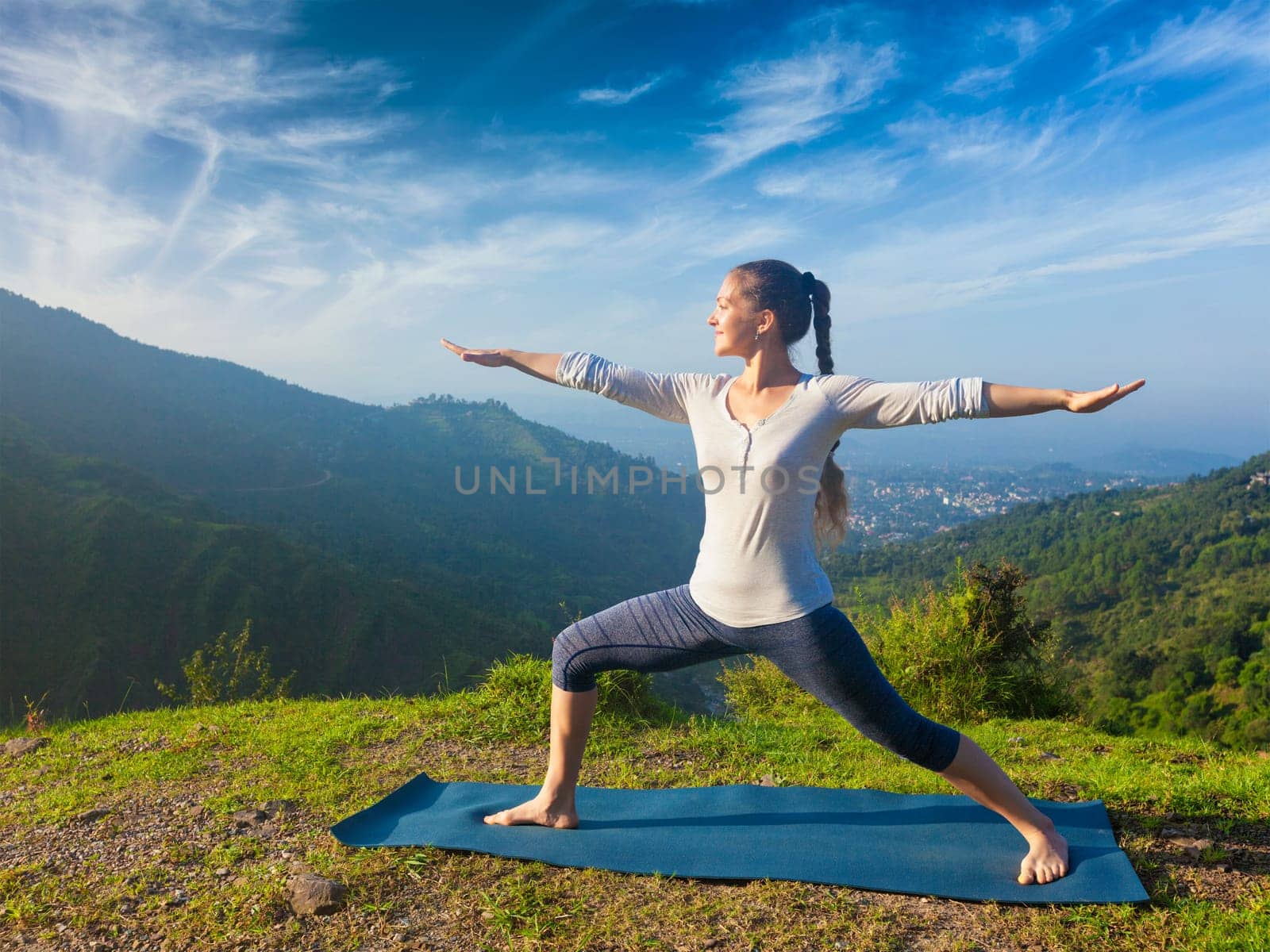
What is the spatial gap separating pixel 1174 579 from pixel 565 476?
1799 inches

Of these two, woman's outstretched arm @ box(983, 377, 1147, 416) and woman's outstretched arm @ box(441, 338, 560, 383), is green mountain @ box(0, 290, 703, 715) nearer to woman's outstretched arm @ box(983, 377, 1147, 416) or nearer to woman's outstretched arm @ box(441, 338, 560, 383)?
A: woman's outstretched arm @ box(441, 338, 560, 383)

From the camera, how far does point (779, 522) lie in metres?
2.31

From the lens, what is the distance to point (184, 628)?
32.6 m

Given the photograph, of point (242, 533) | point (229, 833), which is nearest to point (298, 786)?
point (229, 833)

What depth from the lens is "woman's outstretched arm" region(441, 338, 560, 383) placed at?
271cm

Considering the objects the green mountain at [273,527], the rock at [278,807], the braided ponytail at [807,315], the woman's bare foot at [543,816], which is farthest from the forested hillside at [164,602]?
the braided ponytail at [807,315]

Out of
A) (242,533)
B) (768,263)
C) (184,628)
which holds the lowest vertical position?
(184,628)

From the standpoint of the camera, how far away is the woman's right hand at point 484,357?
2.76 m

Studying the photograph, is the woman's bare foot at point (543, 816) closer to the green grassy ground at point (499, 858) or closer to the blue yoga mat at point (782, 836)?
the blue yoga mat at point (782, 836)

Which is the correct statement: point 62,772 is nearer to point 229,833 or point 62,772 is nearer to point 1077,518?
point 229,833

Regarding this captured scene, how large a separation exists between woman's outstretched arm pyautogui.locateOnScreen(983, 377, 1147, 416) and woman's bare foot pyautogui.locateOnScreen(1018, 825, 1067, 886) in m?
1.35

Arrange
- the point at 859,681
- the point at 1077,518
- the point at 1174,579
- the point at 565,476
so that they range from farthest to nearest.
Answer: the point at 565,476, the point at 1077,518, the point at 1174,579, the point at 859,681

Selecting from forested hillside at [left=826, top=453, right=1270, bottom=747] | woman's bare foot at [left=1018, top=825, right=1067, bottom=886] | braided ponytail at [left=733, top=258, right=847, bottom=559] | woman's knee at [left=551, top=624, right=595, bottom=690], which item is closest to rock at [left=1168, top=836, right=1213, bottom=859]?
woman's bare foot at [left=1018, top=825, right=1067, bottom=886]

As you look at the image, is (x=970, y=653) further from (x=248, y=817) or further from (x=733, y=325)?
(x=248, y=817)
